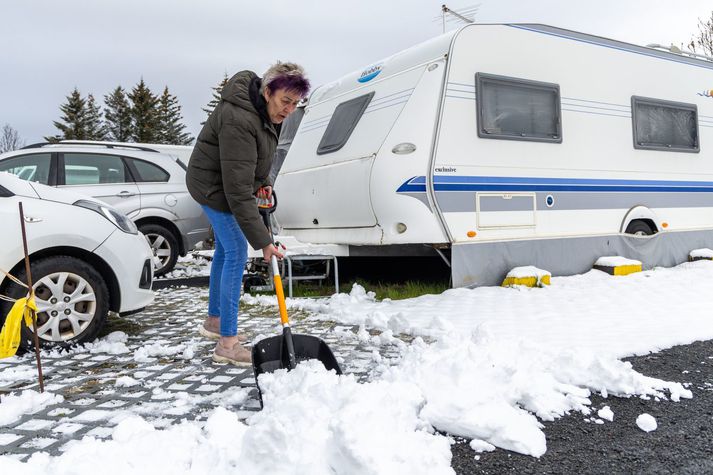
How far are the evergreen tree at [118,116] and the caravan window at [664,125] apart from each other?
129 ft

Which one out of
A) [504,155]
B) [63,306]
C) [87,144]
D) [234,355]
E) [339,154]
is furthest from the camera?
[87,144]

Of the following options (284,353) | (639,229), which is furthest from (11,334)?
(639,229)

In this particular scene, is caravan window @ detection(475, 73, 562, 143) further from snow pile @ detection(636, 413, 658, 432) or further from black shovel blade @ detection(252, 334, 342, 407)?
snow pile @ detection(636, 413, 658, 432)

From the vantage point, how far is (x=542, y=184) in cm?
604

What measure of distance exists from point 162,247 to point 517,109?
5043 mm

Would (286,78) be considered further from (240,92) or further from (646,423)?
(646,423)

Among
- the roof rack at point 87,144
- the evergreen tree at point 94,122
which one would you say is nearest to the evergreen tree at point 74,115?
the evergreen tree at point 94,122

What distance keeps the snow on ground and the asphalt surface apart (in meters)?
0.06

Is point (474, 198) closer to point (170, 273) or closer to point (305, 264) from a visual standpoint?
point (305, 264)

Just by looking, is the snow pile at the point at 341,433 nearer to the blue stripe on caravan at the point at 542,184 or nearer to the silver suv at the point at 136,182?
the blue stripe on caravan at the point at 542,184

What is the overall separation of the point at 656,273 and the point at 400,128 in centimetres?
376

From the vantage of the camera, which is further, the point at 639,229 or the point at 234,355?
the point at 639,229

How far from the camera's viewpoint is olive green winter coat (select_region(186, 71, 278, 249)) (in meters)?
3.24

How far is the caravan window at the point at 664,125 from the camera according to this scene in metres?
6.95
